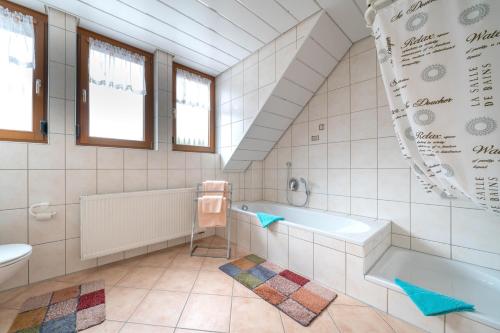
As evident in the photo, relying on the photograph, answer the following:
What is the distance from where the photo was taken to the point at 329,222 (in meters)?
2.17

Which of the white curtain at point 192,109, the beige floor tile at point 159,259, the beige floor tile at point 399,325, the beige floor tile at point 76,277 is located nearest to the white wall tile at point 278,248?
the beige floor tile at point 399,325

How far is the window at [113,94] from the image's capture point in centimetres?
182

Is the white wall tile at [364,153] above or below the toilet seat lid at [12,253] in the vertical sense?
above

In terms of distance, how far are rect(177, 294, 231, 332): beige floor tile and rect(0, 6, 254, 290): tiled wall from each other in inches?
41.9

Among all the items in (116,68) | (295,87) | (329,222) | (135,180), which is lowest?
(329,222)

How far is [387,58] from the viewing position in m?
0.89

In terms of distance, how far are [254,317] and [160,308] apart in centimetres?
63

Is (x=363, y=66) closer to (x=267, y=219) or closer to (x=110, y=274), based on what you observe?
(x=267, y=219)

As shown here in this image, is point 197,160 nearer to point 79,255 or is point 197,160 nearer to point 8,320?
point 79,255

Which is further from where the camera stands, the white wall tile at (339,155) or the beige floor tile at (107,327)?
the white wall tile at (339,155)

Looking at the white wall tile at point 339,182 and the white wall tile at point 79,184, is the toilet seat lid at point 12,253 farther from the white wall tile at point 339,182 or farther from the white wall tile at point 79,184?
the white wall tile at point 339,182

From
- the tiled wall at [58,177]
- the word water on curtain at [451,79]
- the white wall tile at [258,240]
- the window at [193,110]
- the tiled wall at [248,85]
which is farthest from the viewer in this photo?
the window at [193,110]

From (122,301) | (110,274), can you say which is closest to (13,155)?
(110,274)

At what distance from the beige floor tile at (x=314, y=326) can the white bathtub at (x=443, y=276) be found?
400 millimetres
